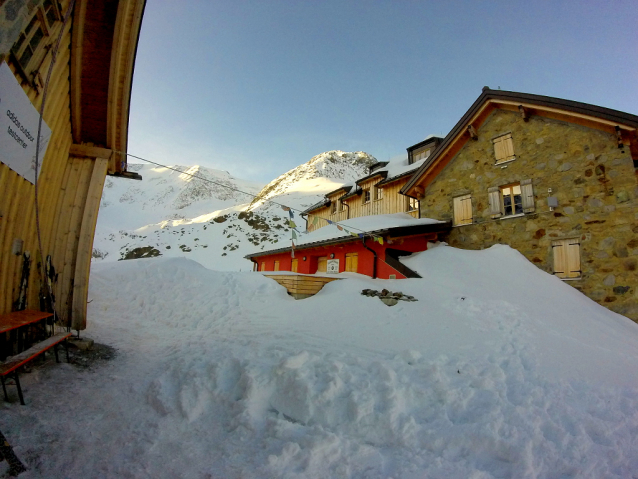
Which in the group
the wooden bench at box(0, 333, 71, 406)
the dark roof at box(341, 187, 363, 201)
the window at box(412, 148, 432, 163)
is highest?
the window at box(412, 148, 432, 163)

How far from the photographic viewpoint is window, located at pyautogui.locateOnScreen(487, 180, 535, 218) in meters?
11.3

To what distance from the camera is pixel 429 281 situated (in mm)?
10039

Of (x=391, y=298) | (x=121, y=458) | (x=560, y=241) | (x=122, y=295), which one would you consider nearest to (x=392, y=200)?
(x=560, y=241)

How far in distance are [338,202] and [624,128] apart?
1675cm

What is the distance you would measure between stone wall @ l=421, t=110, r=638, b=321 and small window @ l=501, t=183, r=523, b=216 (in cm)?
30

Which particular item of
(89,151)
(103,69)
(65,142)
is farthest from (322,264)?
(103,69)

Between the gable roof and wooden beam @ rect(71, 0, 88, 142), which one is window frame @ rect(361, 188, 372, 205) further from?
wooden beam @ rect(71, 0, 88, 142)

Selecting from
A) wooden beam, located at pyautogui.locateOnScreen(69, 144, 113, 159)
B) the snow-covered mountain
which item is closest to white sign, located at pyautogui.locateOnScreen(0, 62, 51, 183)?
wooden beam, located at pyautogui.locateOnScreen(69, 144, 113, 159)

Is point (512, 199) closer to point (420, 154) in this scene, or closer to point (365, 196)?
point (420, 154)

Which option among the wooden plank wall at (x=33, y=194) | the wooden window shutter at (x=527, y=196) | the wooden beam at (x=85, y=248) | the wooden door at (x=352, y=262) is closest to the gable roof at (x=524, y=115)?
the wooden window shutter at (x=527, y=196)

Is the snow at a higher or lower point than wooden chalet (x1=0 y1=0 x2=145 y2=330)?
lower

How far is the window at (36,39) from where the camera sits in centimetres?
350

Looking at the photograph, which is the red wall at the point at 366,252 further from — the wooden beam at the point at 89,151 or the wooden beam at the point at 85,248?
the wooden beam at the point at 89,151

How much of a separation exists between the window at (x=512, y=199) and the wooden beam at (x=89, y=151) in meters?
12.9
